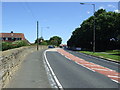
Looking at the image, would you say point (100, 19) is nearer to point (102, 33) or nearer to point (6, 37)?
point (102, 33)

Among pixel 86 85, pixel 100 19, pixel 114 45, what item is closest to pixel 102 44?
pixel 114 45

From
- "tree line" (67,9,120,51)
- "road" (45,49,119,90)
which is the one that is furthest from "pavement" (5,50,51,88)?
"tree line" (67,9,120,51)

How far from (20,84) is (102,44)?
55.3 metres

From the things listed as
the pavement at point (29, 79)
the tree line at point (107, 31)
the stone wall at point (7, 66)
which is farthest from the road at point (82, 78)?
the tree line at point (107, 31)

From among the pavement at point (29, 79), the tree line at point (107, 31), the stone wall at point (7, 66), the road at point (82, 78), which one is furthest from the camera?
the tree line at point (107, 31)

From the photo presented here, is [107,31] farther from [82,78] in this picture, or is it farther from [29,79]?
[29,79]

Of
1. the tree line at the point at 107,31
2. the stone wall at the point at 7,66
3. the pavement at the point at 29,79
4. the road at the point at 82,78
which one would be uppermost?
the tree line at the point at 107,31

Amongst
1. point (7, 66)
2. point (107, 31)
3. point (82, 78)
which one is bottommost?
point (82, 78)

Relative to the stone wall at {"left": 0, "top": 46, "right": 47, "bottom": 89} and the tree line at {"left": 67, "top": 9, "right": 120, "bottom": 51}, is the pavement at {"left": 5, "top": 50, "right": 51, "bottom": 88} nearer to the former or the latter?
the stone wall at {"left": 0, "top": 46, "right": 47, "bottom": 89}

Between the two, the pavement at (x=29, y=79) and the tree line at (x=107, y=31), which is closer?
the pavement at (x=29, y=79)

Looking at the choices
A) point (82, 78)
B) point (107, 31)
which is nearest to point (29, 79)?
point (82, 78)

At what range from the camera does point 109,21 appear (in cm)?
6247

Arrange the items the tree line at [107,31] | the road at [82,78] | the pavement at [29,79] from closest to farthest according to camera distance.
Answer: the pavement at [29,79]
the road at [82,78]
the tree line at [107,31]

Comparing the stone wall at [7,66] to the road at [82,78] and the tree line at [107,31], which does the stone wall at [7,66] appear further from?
the tree line at [107,31]
